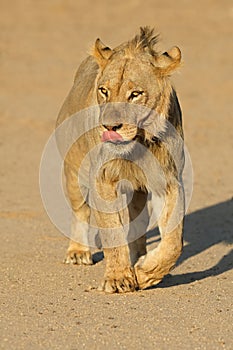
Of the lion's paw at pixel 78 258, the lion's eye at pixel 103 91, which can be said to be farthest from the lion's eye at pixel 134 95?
the lion's paw at pixel 78 258

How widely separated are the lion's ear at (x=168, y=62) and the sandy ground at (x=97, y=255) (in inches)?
29.4

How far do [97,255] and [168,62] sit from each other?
2.09m

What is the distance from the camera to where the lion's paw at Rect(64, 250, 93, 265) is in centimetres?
721

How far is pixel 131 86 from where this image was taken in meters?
5.78

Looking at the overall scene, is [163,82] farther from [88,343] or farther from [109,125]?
[88,343]

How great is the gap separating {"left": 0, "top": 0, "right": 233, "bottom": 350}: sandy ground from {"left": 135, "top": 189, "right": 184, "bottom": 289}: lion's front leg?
0.14 metres

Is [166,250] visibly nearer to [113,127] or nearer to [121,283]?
[121,283]

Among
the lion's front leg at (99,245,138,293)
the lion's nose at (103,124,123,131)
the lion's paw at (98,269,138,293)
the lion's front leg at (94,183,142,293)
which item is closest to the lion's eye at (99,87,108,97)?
the lion's nose at (103,124,123,131)

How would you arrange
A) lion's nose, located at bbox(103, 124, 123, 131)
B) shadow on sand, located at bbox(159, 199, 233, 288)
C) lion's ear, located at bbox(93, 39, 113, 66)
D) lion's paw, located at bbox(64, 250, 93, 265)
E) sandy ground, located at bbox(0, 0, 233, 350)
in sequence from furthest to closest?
lion's paw, located at bbox(64, 250, 93, 265), shadow on sand, located at bbox(159, 199, 233, 288), lion's ear, located at bbox(93, 39, 113, 66), lion's nose, located at bbox(103, 124, 123, 131), sandy ground, located at bbox(0, 0, 233, 350)

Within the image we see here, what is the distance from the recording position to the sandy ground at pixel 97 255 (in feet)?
17.4

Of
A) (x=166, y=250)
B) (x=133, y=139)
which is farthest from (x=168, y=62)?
(x=166, y=250)

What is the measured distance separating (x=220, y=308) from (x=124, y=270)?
655mm

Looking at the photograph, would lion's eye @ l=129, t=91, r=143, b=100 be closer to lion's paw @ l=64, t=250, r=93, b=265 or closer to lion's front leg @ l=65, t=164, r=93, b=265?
lion's front leg @ l=65, t=164, r=93, b=265

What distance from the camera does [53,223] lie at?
28.1 ft
